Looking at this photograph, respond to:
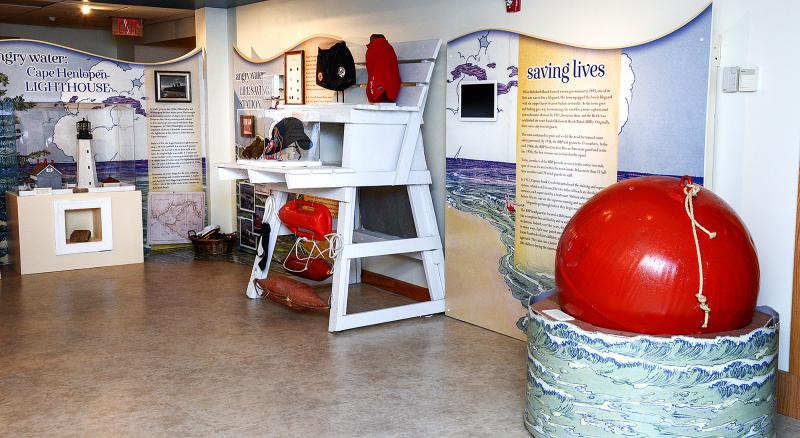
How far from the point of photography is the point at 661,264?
350 cm

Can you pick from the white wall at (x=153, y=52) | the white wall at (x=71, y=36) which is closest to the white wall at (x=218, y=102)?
the white wall at (x=153, y=52)

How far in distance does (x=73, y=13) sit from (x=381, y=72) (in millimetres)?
6725

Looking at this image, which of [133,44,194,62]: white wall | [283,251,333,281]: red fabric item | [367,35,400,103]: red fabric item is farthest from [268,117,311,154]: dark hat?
[133,44,194,62]: white wall

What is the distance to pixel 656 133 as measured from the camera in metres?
4.80

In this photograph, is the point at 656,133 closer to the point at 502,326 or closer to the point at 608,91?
the point at 608,91

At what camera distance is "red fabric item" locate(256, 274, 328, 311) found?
6.21 metres

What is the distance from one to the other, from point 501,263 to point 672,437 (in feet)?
8.01

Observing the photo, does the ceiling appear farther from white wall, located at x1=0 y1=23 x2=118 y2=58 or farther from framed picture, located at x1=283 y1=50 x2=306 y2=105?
Answer: framed picture, located at x1=283 y1=50 x2=306 y2=105

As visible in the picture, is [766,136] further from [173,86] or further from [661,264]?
Result: [173,86]

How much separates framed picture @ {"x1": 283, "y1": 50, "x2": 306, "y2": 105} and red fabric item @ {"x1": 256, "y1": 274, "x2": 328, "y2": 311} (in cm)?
205

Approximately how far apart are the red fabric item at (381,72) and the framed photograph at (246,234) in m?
2.94

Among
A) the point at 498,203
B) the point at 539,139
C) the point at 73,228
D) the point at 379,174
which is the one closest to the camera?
the point at 539,139

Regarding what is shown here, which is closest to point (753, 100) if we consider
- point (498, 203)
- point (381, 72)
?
point (498, 203)

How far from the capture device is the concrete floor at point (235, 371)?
4250mm
